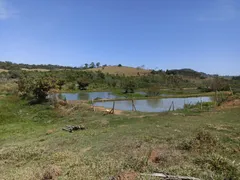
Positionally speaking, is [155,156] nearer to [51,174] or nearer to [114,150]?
[114,150]

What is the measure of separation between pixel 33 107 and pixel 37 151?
14370 mm

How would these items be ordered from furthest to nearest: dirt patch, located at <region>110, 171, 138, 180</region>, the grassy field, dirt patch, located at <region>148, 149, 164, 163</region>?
dirt patch, located at <region>148, 149, 164, 163</region>
the grassy field
dirt patch, located at <region>110, 171, 138, 180</region>

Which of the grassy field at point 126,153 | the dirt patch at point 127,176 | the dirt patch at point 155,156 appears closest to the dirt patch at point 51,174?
the grassy field at point 126,153

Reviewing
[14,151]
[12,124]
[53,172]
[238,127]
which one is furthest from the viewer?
[12,124]

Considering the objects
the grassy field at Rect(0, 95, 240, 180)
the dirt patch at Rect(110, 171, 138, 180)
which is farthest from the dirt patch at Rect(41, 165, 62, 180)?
the dirt patch at Rect(110, 171, 138, 180)

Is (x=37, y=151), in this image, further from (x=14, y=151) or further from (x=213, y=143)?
(x=213, y=143)

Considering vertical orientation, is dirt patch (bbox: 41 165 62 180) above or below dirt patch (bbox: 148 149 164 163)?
below

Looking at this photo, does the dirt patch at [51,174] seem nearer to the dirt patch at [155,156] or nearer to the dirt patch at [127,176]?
the dirt patch at [127,176]

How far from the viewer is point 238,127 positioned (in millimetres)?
12109

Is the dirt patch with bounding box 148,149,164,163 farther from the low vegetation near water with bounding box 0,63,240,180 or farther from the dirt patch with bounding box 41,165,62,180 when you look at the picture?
the dirt patch with bounding box 41,165,62,180

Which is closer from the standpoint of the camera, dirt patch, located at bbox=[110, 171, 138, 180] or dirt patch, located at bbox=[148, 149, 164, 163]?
dirt patch, located at bbox=[110, 171, 138, 180]

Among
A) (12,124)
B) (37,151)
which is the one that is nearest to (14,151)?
(37,151)

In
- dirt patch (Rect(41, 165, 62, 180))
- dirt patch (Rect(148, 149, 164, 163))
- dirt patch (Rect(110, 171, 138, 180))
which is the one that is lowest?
dirt patch (Rect(41, 165, 62, 180))

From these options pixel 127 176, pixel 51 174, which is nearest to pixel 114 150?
pixel 51 174
